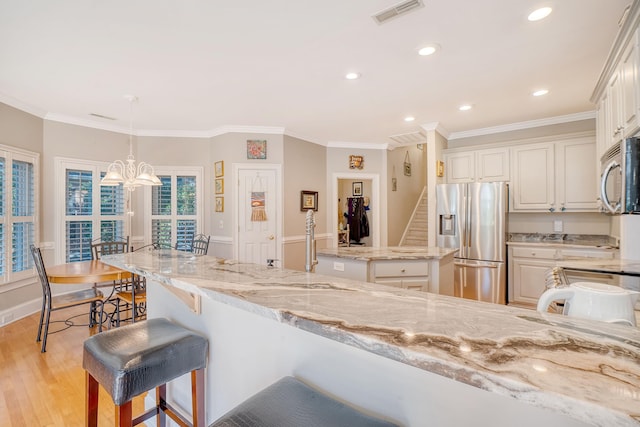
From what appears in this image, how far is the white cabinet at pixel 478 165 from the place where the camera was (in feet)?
14.7

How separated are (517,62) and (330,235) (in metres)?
3.80

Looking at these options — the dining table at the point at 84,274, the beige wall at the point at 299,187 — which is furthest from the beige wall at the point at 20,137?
the beige wall at the point at 299,187

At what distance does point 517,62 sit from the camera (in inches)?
109

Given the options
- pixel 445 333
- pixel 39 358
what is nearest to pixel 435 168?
pixel 445 333

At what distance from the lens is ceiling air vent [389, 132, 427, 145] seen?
5.13 m

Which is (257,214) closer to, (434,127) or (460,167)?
(434,127)

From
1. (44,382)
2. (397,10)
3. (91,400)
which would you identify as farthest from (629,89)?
(44,382)

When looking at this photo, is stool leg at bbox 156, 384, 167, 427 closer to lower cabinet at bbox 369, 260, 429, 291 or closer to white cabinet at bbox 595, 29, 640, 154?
lower cabinet at bbox 369, 260, 429, 291

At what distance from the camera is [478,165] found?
465 cm

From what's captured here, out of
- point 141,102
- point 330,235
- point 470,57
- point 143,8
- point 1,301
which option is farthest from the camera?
point 330,235

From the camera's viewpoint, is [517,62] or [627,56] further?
[517,62]

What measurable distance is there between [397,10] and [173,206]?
4401 mm

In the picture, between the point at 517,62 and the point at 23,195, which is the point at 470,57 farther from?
the point at 23,195

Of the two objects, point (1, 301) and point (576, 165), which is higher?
point (576, 165)
